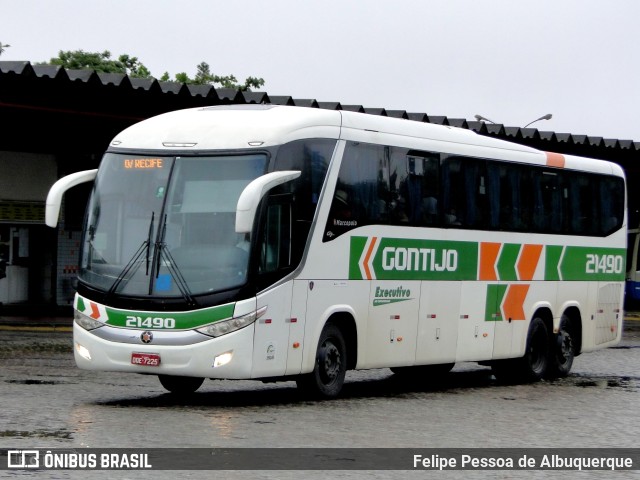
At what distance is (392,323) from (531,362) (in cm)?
448

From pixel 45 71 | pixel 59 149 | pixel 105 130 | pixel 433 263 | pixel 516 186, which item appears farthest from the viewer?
pixel 59 149

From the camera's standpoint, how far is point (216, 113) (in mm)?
16344

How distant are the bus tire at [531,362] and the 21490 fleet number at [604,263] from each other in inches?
72.6

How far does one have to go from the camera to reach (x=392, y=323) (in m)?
18.0

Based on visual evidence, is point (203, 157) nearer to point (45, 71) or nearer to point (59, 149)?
point (45, 71)

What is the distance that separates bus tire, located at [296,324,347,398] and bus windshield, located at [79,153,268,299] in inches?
73.5

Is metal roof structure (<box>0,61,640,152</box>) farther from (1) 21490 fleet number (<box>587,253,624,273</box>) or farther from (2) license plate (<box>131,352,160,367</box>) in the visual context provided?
(2) license plate (<box>131,352,160,367</box>)

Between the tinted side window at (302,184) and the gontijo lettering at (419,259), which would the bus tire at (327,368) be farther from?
the gontijo lettering at (419,259)

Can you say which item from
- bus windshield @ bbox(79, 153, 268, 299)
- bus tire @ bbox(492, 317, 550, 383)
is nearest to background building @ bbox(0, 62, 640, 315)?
bus tire @ bbox(492, 317, 550, 383)

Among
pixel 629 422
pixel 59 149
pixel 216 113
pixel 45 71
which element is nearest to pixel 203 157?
pixel 216 113

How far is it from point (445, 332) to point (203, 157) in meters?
5.09

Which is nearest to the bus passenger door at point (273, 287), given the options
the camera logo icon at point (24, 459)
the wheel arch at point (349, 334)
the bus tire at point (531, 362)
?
the wheel arch at point (349, 334)

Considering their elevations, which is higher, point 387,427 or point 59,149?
point 59,149

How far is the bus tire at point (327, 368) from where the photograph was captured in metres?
16.4
